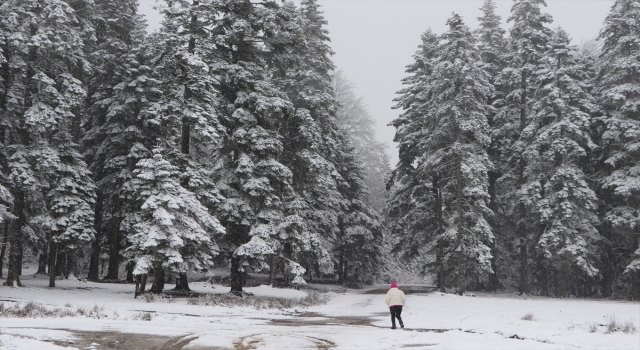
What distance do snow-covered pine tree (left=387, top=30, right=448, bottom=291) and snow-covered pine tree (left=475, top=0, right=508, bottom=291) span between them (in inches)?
168

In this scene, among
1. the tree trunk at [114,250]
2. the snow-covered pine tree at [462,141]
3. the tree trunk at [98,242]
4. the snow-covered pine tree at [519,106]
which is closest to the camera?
the snow-covered pine tree at [462,141]

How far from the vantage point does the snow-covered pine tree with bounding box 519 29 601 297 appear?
1241 inches

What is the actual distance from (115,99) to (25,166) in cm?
930

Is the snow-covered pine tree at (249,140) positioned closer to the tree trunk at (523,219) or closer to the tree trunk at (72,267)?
the tree trunk at (72,267)

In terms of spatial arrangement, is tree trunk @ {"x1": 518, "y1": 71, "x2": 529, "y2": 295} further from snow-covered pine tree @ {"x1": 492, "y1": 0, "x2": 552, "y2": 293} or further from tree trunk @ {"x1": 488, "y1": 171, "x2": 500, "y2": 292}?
tree trunk @ {"x1": 488, "y1": 171, "x2": 500, "y2": 292}

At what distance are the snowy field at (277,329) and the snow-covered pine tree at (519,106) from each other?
13854 millimetres

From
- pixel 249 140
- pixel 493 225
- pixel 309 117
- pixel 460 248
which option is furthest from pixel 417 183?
pixel 249 140

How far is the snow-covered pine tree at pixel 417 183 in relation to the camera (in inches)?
1453

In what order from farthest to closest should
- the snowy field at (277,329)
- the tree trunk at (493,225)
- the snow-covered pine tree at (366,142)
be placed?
the snow-covered pine tree at (366,142)
the tree trunk at (493,225)
the snowy field at (277,329)

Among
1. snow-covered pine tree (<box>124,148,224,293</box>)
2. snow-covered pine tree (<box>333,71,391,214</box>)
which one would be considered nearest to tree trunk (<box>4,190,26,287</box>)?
snow-covered pine tree (<box>124,148,224,293</box>)

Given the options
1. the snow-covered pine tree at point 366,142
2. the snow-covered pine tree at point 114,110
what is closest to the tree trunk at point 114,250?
the snow-covered pine tree at point 114,110

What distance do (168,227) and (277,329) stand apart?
355 inches

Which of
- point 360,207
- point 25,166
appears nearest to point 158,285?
point 25,166

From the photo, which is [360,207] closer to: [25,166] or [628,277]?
[628,277]
